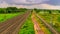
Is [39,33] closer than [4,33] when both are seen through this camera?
Yes

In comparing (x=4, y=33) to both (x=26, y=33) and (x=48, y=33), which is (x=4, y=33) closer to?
(x=26, y=33)

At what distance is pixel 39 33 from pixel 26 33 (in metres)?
5.02

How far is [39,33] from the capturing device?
79.0ft

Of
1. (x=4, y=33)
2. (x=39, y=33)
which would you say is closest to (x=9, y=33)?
(x=4, y=33)

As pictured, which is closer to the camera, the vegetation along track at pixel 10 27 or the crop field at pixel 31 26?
the crop field at pixel 31 26

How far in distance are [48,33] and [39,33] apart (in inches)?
55.9

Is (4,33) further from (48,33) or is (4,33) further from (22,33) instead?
(48,33)

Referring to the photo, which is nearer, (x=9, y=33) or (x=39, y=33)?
(x=39, y=33)

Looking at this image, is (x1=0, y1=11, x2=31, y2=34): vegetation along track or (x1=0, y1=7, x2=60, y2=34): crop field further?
(x1=0, y1=11, x2=31, y2=34): vegetation along track

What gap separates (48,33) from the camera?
25031 mm

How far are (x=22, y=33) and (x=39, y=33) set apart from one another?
507 cm

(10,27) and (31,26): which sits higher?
(10,27)

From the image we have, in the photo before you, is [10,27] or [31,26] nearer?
[10,27]

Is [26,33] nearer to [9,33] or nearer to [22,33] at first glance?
[22,33]
